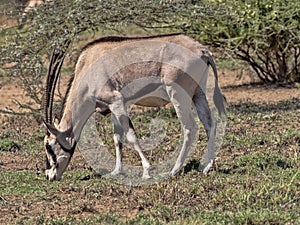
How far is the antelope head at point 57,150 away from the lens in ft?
26.6

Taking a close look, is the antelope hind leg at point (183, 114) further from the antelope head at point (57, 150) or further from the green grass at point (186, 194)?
the antelope head at point (57, 150)

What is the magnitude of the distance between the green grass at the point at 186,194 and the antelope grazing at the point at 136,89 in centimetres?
33

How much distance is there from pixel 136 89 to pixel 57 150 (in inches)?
42.6

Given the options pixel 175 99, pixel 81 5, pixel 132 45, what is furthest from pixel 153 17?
pixel 175 99

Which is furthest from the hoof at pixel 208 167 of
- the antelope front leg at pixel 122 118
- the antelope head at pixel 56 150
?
the antelope head at pixel 56 150

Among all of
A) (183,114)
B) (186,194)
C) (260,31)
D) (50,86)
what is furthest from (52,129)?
(260,31)

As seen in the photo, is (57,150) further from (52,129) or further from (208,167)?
(208,167)

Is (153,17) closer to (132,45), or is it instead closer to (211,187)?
(132,45)

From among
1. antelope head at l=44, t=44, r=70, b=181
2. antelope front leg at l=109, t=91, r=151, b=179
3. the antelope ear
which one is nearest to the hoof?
antelope front leg at l=109, t=91, r=151, b=179

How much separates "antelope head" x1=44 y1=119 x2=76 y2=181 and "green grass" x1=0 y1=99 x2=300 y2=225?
129mm

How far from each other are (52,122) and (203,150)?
1792 millimetres

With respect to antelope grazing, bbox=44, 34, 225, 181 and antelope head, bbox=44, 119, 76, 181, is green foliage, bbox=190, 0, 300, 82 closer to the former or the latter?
antelope grazing, bbox=44, 34, 225, 181

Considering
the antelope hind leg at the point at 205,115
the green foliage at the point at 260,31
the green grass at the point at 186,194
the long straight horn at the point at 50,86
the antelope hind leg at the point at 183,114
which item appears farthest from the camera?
the green foliage at the point at 260,31

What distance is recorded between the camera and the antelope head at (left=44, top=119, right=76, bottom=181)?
26.6 feet
